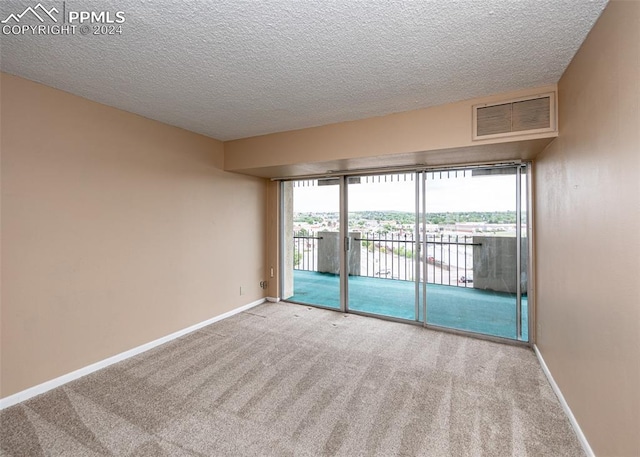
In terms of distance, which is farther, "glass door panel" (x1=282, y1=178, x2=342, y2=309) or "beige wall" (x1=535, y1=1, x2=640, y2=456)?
"glass door panel" (x1=282, y1=178, x2=342, y2=309)

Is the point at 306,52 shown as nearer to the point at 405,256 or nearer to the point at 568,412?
the point at 405,256

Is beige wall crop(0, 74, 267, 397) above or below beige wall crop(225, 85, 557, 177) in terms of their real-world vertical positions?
below

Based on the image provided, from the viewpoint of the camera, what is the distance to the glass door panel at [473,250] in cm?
322

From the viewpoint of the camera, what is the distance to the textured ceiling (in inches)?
57.4

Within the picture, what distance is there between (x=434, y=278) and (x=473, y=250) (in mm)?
585

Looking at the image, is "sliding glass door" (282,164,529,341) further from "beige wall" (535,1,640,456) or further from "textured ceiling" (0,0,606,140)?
"textured ceiling" (0,0,606,140)

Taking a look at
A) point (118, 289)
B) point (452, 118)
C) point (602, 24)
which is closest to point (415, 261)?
point (452, 118)

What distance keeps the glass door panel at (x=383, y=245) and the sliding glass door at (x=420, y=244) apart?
1 centimetres

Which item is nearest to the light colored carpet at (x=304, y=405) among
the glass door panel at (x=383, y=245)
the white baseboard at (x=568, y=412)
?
the white baseboard at (x=568, y=412)

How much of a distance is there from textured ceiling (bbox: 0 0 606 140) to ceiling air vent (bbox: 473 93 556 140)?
5.3 inches

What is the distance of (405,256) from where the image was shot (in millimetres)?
3904

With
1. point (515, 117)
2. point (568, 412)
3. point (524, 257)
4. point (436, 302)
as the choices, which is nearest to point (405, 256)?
point (436, 302)

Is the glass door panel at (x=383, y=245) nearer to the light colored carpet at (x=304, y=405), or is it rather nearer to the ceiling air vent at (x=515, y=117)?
the light colored carpet at (x=304, y=405)

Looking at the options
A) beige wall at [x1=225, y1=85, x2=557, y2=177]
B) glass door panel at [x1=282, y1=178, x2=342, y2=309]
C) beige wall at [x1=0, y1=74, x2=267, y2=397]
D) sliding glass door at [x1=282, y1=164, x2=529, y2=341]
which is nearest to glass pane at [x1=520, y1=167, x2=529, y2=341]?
sliding glass door at [x1=282, y1=164, x2=529, y2=341]
